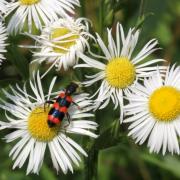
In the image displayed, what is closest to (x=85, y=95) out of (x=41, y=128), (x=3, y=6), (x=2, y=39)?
(x=41, y=128)

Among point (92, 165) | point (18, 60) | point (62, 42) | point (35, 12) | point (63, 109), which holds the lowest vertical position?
point (92, 165)

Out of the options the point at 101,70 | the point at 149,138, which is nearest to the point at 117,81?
the point at 101,70

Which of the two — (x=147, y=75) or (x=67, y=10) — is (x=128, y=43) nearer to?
(x=147, y=75)

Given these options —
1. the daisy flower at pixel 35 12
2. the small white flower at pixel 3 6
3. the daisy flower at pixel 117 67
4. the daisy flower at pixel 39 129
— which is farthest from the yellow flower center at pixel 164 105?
the small white flower at pixel 3 6

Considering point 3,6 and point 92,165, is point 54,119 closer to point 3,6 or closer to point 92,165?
point 92,165

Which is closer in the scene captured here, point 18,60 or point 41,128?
point 41,128

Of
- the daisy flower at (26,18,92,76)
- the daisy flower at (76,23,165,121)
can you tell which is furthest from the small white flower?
the daisy flower at (76,23,165,121)
